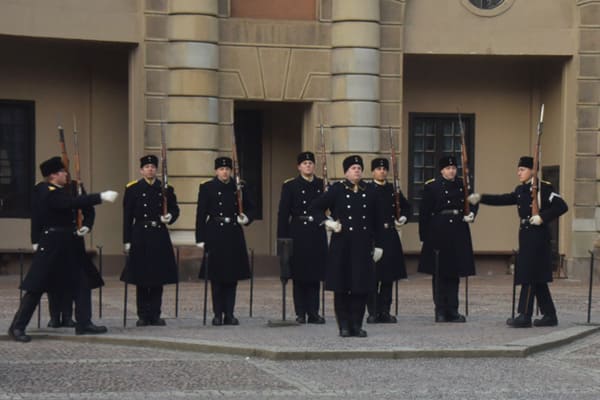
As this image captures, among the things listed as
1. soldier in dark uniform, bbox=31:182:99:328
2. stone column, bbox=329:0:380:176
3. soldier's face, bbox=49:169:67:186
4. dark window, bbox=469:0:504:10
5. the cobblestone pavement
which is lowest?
the cobblestone pavement

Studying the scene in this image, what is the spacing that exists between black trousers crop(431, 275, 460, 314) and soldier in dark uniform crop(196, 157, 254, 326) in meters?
2.09

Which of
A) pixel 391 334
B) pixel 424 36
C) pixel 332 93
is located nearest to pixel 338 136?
pixel 332 93

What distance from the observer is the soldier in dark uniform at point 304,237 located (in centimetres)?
1526

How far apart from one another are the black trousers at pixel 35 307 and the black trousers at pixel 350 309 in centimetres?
243

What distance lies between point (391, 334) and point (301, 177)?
2264 millimetres

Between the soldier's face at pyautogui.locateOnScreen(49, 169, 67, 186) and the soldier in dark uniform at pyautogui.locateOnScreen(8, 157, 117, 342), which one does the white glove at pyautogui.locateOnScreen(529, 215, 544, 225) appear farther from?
the soldier's face at pyautogui.locateOnScreen(49, 169, 67, 186)

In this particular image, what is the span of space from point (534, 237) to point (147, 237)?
161 inches

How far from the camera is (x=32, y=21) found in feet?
69.3

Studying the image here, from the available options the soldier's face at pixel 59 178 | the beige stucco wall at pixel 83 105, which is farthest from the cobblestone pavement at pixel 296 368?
the beige stucco wall at pixel 83 105

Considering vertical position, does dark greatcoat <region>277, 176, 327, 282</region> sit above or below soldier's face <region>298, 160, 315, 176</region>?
below

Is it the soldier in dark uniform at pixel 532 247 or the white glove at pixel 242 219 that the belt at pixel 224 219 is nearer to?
the white glove at pixel 242 219

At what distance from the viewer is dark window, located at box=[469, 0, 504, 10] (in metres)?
23.0

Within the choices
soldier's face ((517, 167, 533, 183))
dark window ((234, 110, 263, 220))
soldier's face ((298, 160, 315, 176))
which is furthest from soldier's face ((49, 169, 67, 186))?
dark window ((234, 110, 263, 220))

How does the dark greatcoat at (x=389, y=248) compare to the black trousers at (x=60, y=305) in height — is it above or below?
above
